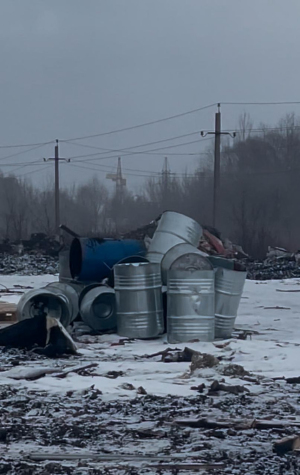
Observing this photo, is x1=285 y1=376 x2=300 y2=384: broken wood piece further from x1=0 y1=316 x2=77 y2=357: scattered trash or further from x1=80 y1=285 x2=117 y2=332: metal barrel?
x1=80 y1=285 x2=117 y2=332: metal barrel

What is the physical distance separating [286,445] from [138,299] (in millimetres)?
5280

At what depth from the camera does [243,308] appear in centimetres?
1421

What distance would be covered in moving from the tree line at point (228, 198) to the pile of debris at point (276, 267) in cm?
1563

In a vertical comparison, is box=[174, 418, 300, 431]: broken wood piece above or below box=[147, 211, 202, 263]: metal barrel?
below

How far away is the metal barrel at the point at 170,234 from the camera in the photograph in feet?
38.5

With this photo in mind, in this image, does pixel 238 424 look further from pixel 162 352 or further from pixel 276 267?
pixel 276 267

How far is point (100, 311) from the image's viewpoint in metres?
10.7

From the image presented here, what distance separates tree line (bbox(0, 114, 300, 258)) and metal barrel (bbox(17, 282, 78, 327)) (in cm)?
3282

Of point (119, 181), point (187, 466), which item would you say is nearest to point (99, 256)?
point (187, 466)

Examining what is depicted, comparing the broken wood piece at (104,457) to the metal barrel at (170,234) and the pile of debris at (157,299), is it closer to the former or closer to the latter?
the pile of debris at (157,299)

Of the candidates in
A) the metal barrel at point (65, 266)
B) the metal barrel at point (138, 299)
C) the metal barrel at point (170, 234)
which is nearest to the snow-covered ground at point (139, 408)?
the metal barrel at point (138, 299)

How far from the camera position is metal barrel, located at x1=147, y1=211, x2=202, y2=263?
11.7 meters

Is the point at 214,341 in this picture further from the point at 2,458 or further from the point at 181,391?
the point at 2,458

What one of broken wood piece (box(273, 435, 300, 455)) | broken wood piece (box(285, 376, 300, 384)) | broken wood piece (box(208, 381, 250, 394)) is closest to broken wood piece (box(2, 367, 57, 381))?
broken wood piece (box(208, 381, 250, 394))
